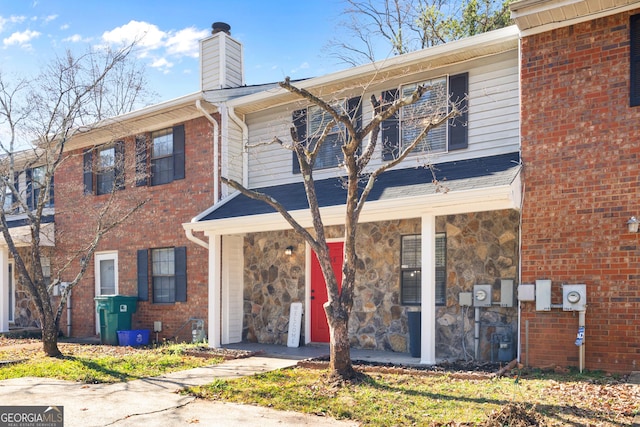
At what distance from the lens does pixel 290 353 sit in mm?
9484

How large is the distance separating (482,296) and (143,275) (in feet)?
24.8

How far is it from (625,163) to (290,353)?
592 cm

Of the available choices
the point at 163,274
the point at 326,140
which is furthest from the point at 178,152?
the point at 326,140

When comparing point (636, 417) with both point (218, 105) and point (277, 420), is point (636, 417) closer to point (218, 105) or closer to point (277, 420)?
point (277, 420)

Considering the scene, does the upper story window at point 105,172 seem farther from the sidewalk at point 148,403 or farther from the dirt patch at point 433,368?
the dirt patch at point 433,368

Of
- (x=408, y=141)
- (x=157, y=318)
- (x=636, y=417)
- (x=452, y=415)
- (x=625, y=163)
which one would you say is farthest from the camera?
(x=157, y=318)

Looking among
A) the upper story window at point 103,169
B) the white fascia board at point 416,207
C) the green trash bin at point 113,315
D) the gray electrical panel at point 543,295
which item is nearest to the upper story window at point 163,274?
the green trash bin at point 113,315

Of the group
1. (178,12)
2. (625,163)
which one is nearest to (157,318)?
(178,12)

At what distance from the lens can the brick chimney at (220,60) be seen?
1194cm

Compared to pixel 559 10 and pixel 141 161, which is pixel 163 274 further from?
pixel 559 10

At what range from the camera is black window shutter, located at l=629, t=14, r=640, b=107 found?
6.99 metres

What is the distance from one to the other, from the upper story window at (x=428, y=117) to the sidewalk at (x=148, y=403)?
4209mm

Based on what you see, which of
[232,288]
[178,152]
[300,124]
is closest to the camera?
[300,124]

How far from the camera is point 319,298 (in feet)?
34.1
